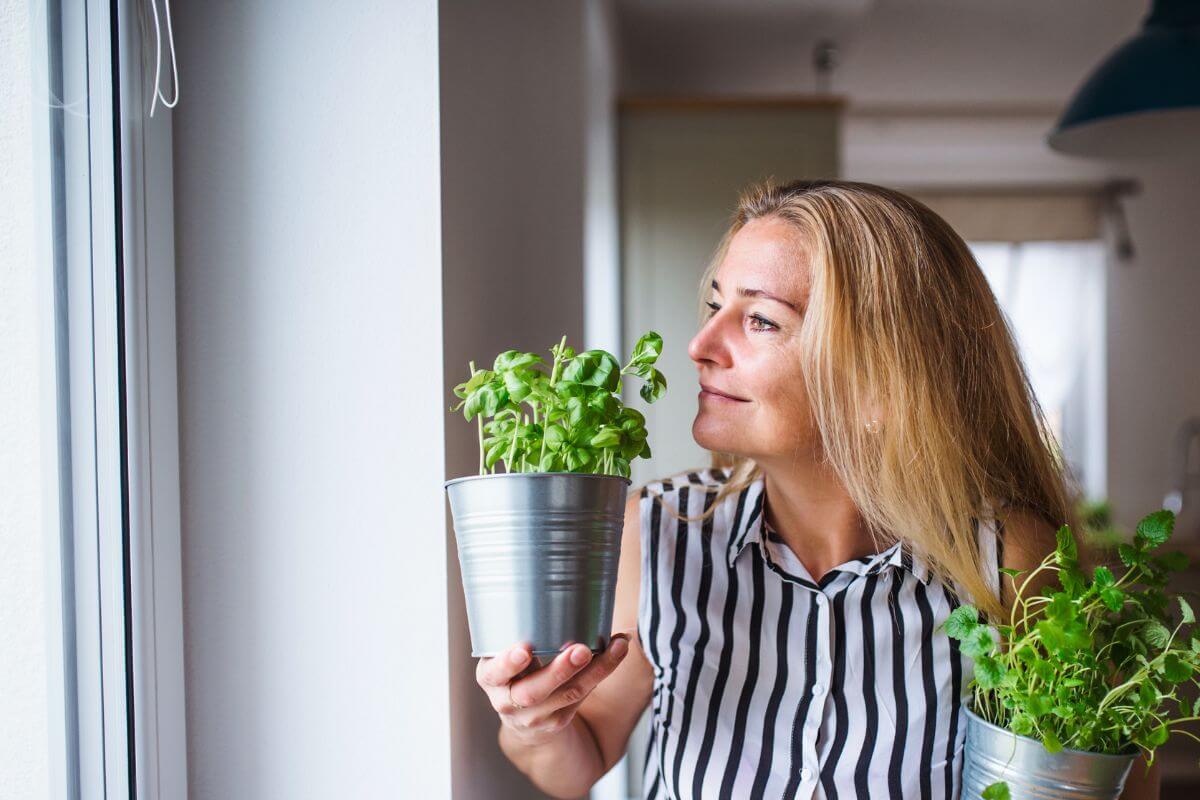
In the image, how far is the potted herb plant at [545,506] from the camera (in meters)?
0.67

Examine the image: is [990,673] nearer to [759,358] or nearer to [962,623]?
[962,623]

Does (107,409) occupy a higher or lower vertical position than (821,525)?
higher

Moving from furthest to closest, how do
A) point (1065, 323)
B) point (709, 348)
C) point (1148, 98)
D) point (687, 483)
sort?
point (1065, 323) < point (1148, 98) < point (687, 483) < point (709, 348)

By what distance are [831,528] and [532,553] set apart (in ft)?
1.81

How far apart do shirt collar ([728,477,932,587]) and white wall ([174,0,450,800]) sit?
0.41 metres

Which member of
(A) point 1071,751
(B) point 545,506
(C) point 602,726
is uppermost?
(B) point 545,506

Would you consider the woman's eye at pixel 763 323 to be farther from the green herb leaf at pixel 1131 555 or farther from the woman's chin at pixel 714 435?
the green herb leaf at pixel 1131 555

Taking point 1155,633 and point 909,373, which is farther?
point 909,373

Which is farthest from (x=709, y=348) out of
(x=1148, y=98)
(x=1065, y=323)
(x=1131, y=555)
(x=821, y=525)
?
(x=1065, y=323)

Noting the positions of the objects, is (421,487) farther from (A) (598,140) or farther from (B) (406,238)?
(A) (598,140)

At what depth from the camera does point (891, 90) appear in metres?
4.22

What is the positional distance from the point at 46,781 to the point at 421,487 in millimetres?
352

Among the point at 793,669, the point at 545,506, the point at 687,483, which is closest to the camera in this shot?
the point at 545,506

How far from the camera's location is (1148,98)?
6.63ft
